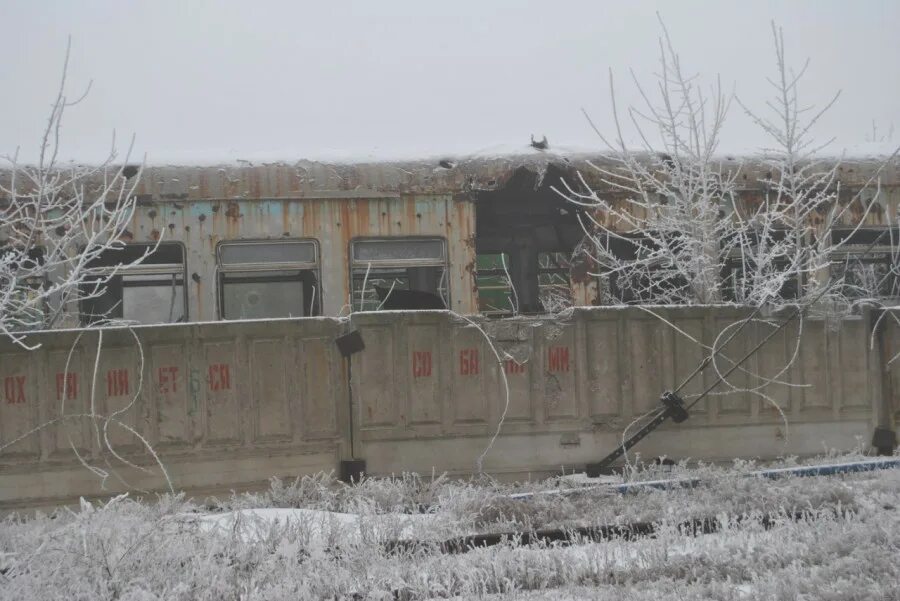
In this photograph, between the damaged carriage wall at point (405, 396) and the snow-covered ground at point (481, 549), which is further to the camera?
the damaged carriage wall at point (405, 396)

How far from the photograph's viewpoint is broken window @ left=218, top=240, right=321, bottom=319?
7629 mm

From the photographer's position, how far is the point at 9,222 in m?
7.10

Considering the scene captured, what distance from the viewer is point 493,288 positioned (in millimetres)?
8000

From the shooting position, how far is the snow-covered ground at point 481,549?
11.7 feet

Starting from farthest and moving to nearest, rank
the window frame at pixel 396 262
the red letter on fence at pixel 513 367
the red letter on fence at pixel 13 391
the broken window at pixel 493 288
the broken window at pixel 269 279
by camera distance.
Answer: the broken window at pixel 493 288 → the window frame at pixel 396 262 → the broken window at pixel 269 279 → the red letter on fence at pixel 513 367 → the red letter on fence at pixel 13 391

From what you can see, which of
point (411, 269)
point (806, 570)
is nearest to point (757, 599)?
point (806, 570)

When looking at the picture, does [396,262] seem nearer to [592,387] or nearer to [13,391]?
[592,387]

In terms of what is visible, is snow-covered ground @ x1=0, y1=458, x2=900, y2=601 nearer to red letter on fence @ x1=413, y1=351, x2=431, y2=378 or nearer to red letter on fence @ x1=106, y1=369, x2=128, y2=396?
red letter on fence @ x1=106, y1=369, x2=128, y2=396

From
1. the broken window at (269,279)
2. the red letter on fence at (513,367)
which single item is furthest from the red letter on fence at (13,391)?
the red letter on fence at (513,367)

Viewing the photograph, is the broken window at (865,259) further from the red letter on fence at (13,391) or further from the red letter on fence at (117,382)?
the red letter on fence at (13,391)

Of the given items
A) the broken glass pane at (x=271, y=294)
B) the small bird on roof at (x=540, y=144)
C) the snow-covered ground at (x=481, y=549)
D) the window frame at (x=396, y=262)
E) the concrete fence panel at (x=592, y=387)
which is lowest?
the snow-covered ground at (x=481, y=549)

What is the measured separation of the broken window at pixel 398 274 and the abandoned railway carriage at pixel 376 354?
0.02 m

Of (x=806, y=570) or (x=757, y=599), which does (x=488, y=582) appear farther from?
(x=806, y=570)

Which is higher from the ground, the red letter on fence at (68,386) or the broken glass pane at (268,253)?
the broken glass pane at (268,253)
